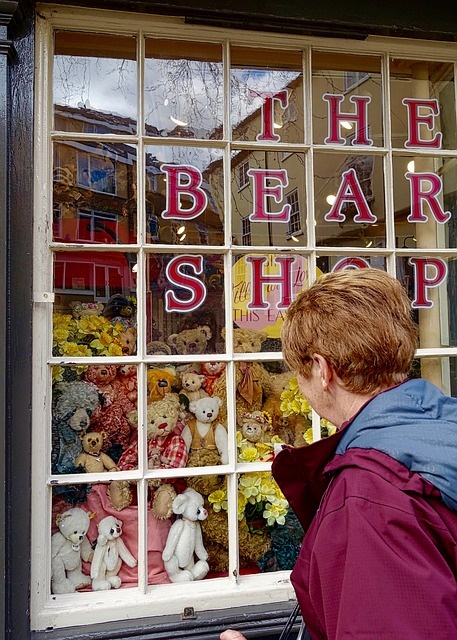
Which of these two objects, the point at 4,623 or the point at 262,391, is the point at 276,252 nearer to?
the point at 262,391

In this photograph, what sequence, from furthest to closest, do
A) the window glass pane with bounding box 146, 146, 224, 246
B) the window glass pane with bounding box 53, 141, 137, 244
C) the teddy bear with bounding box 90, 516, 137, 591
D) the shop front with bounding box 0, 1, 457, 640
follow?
the window glass pane with bounding box 146, 146, 224, 246
the window glass pane with bounding box 53, 141, 137, 244
the teddy bear with bounding box 90, 516, 137, 591
the shop front with bounding box 0, 1, 457, 640

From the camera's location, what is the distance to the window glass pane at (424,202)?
2.68m

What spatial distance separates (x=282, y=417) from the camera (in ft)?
8.59

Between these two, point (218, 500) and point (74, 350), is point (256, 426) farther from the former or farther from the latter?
point (74, 350)

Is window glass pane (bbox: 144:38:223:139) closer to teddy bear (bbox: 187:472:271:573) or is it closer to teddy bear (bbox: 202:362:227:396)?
teddy bear (bbox: 202:362:227:396)

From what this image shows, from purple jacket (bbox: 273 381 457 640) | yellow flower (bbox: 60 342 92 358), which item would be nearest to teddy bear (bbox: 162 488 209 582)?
yellow flower (bbox: 60 342 92 358)

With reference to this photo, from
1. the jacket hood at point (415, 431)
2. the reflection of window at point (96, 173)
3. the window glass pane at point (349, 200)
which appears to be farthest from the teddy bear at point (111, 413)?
the jacket hood at point (415, 431)

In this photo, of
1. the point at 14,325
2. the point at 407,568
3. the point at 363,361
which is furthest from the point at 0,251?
the point at 407,568

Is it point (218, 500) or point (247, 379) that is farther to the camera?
point (247, 379)

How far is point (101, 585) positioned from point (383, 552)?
5.74 ft

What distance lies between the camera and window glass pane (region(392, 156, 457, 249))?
2680mm

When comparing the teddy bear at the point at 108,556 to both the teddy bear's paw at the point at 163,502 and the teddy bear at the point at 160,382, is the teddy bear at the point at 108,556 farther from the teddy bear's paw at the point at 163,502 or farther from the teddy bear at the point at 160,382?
the teddy bear at the point at 160,382

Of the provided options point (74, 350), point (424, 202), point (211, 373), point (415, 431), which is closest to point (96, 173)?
A: point (74, 350)

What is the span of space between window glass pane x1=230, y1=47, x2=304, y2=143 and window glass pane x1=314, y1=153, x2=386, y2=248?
0.23 meters
